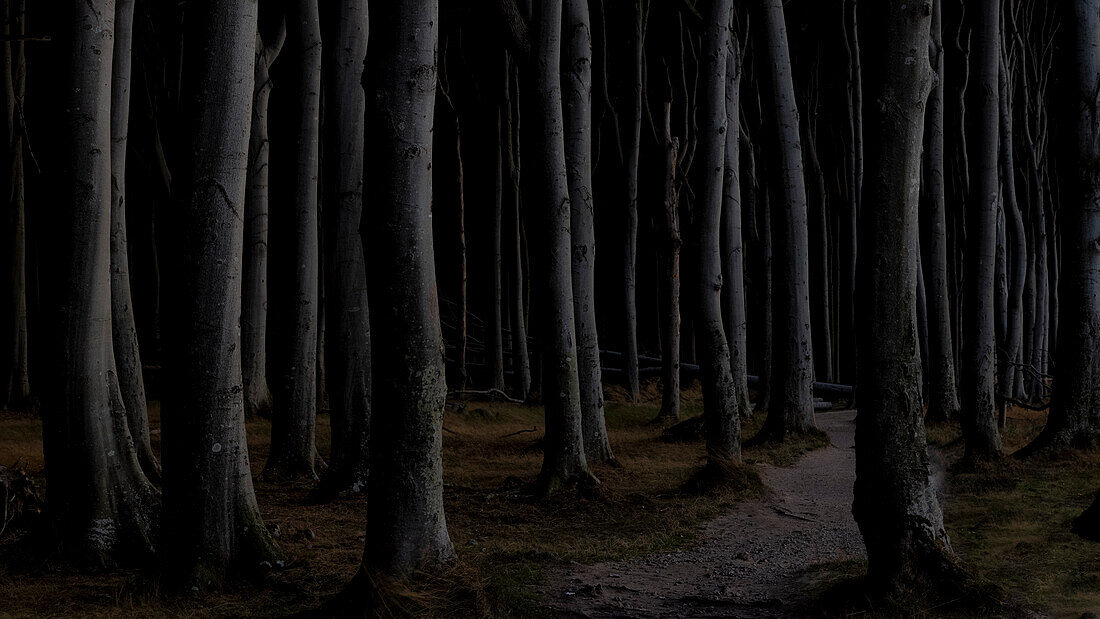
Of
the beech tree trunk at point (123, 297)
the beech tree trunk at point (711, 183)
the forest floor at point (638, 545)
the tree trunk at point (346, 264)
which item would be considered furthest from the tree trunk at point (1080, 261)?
the beech tree trunk at point (123, 297)

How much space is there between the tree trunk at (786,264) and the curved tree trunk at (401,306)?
26.1 feet

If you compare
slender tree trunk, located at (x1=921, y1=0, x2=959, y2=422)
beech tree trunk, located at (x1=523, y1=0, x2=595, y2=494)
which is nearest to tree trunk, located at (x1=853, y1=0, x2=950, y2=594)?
beech tree trunk, located at (x1=523, y1=0, x2=595, y2=494)

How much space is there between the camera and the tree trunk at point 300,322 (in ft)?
29.0

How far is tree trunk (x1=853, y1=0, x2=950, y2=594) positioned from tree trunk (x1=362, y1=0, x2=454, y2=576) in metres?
2.54

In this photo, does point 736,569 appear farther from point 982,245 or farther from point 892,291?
point 982,245

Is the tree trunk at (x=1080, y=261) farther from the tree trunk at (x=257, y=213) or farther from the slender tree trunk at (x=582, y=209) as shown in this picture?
the tree trunk at (x=257, y=213)

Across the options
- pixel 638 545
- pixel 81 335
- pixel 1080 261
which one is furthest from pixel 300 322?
pixel 1080 261

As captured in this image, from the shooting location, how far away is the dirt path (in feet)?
16.8

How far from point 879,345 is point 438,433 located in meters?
2.64

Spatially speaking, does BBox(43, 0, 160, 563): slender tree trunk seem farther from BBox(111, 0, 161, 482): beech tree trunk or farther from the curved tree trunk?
the curved tree trunk

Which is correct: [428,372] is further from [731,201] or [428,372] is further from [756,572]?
[731,201]

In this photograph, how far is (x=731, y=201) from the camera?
14.3 m

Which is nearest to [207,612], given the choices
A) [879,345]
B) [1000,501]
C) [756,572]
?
[756,572]

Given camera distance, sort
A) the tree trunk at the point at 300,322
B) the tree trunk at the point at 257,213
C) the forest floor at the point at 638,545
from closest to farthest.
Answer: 1. the forest floor at the point at 638,545
2. the tree trunk at the point at 300,322
3. the tree trunk at the point at 257,213
